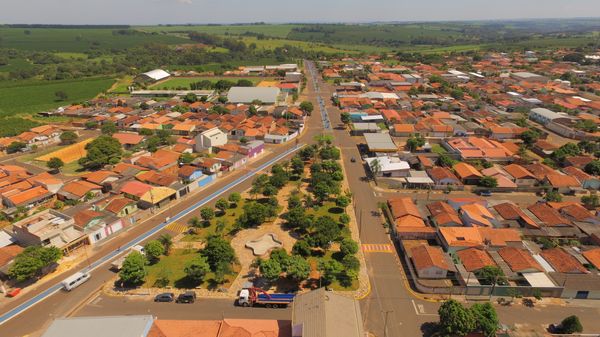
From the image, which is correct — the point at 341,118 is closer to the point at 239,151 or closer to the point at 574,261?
the point at 239,151

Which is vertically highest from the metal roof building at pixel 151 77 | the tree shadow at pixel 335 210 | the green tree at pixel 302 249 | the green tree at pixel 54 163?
the metal roof building at pixel 151 77

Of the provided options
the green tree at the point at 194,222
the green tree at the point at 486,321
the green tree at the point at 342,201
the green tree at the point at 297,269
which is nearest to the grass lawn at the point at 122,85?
the green tree at the point at 194,222

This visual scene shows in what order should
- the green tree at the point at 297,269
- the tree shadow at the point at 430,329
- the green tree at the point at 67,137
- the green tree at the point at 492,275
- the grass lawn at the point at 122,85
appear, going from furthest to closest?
the grass lawn at the point at 122,85, the green tree at the point at 67,137, the green tree at the point at 297,269, the green tree at the point at 492,275, the tree shadow at the point at 430,329

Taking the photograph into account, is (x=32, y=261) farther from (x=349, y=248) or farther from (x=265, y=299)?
(x=349, y=248)

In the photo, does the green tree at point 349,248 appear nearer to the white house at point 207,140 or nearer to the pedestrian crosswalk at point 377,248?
the pedestrian crosswalk at point 377,248

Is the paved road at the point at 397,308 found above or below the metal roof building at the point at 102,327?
below

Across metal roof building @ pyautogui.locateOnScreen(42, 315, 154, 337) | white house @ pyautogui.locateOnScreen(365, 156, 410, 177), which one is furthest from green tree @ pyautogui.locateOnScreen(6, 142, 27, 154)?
white house @ pyautogui.locateOnScreen(365, 156, 410, 177)

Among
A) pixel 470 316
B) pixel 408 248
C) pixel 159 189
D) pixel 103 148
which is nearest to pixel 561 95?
pixel 408 248
